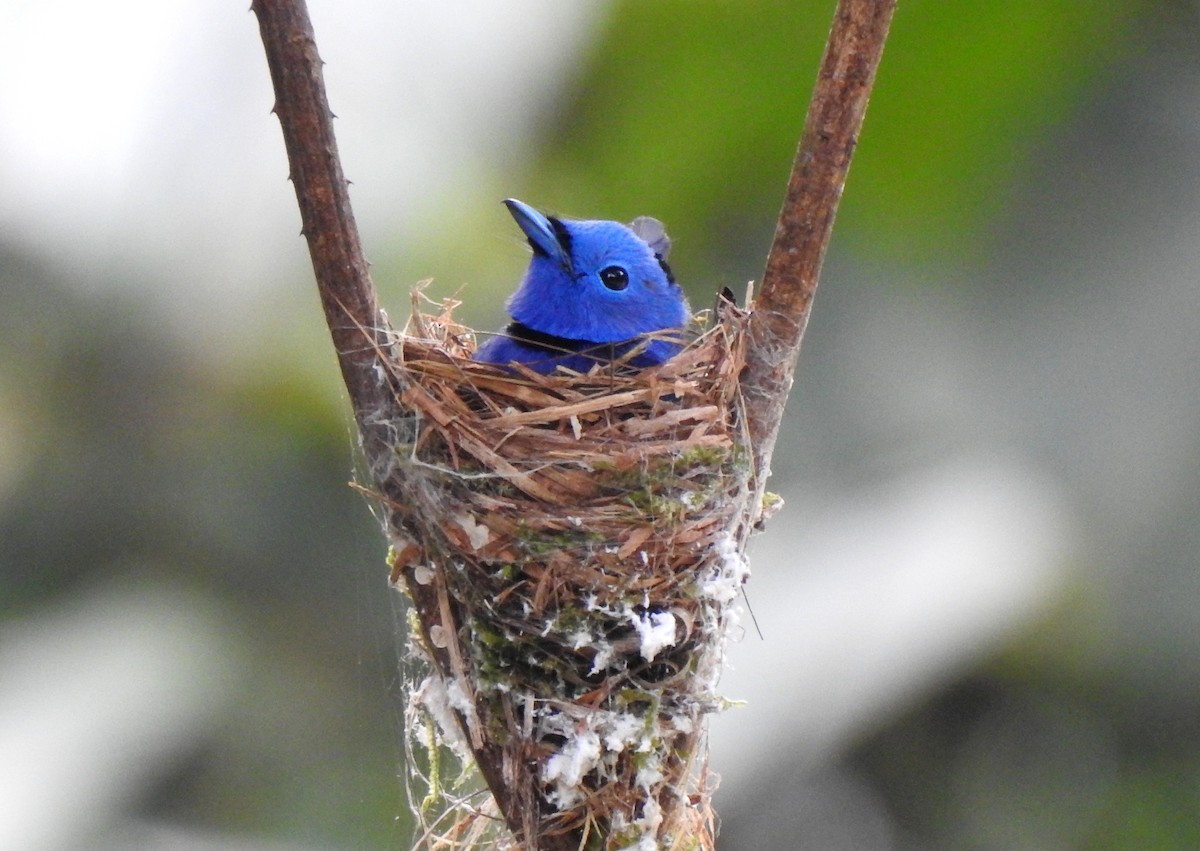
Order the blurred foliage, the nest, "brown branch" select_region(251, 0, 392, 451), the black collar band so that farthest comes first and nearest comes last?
the blurred foliage < the black collar band < the nest < "brown branch" select_region(251, 0, 392, 451)

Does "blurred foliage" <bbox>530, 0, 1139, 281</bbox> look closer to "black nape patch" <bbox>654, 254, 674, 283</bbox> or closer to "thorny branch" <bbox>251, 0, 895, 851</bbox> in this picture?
"black nape patch" <bbox>654, 254, 674, 283</bbox>

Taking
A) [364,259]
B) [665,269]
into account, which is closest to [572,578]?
[364,259]

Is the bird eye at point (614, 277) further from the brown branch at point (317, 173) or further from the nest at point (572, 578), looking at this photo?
the brown branch at point (317, 173)

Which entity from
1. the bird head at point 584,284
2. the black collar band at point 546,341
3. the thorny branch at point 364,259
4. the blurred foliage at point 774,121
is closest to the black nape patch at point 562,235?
the bird head at point 584,284

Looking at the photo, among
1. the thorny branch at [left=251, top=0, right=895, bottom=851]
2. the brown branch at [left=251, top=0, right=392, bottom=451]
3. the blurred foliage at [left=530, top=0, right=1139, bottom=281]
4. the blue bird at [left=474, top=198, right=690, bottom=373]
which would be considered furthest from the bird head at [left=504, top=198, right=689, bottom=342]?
the blurred foliage at [left=530, top=0, right=1139, bottom=281]

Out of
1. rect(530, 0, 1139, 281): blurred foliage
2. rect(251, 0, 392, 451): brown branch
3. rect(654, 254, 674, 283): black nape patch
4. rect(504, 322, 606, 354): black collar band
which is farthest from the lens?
rect(530, 0, 1139, 281): blurred foliage

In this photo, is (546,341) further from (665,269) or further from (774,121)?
(774,121)
